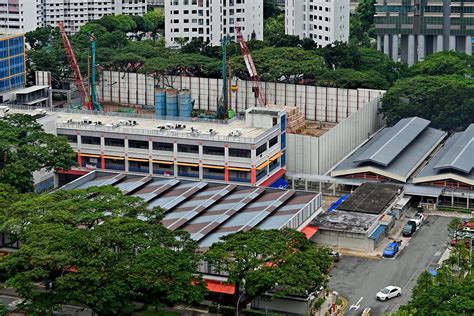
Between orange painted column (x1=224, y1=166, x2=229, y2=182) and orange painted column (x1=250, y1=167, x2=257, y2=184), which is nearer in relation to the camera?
orange painted column (x1=250, y1=167, x2=257, y2=184)

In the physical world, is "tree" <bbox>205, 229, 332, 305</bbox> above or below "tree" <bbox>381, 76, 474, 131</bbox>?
below

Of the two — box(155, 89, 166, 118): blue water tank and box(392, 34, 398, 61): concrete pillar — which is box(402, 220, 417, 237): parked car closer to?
box(155, 89, 166, 118): blue water tank

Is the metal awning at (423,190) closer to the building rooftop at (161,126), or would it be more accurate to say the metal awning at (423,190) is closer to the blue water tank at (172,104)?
the building rooftop at (161,126)

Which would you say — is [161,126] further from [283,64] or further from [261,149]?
[283,64]

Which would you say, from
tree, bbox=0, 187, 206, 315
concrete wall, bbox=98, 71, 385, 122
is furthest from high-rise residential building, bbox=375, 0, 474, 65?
tree, bbox=0, 187, 206, 315

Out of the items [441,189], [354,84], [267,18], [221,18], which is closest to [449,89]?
[354,84]

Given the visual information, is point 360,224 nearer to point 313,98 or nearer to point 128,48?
point 313,98

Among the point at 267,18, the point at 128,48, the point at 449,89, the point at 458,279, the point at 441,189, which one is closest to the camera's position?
the point at 458,279
